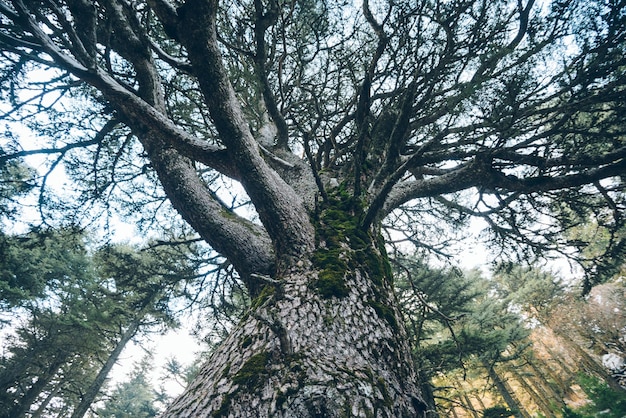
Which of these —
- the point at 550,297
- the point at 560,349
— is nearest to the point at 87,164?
the point at 550,297

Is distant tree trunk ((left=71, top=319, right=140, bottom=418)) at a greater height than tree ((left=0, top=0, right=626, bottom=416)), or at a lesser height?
greater

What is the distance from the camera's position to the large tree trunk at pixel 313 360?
114 cm

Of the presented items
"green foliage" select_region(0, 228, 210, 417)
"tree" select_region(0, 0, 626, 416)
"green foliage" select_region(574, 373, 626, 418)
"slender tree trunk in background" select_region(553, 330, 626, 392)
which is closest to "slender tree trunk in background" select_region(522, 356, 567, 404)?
"slender tree trunk in background" select_region(553, 330, 626, 392)

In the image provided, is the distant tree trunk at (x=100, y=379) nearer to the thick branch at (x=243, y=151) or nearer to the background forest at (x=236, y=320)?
the background forest at (x=236, y=320)

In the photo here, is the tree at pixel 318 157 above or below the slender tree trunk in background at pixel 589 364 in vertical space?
below

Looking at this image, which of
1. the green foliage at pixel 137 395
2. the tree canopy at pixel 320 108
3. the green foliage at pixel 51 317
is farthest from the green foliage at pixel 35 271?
the green foliage at pixel 137 395

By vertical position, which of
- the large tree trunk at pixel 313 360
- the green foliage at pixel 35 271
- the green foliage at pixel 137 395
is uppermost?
the green foliage at pixel 137 395

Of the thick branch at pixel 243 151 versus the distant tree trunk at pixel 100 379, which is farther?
the distant tree trunk at pixel 100 379

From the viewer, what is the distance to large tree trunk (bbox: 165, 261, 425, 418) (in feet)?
3.75

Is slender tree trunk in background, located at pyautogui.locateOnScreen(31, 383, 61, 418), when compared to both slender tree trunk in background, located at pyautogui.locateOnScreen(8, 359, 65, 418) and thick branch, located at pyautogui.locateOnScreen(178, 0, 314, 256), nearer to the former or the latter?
slender tree trunk in background, located at pyautogui.locateOnScreen(8, 359, 65, 418)

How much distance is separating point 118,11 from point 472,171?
3949mm

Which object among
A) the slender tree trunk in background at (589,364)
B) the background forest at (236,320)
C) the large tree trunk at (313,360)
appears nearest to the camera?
the large tree trunk at (313,360)

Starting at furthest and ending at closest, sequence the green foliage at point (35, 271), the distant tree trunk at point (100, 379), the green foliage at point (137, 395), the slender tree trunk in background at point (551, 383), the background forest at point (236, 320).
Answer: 1. the green foliage at point (137, 395)
2. the slender tree trunk in background at point (551, 383)
3. the green foliage at point (35, 271)
4. the distant tree trunk at point (100, 379)
5. the background forest at point (236, 320)

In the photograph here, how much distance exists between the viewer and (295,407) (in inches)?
43.5
